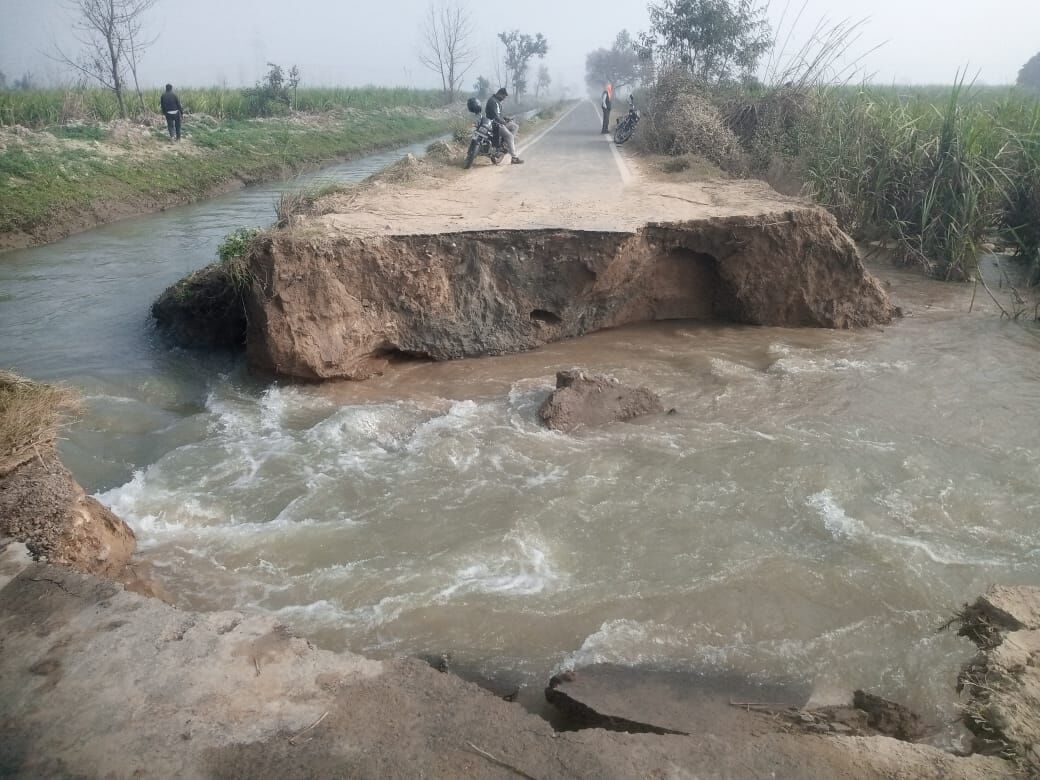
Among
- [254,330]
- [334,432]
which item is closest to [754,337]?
[334,432]

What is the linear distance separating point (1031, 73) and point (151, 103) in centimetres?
5931

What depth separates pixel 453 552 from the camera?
417 cm

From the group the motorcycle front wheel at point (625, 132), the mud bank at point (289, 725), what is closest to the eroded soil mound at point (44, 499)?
the mud bank at point (289, 725)

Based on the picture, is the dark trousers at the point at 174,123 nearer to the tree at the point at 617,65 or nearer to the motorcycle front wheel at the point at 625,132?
the motorcycle front wheel at the point at 625,132

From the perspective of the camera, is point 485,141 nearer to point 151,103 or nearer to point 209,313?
point 209,313

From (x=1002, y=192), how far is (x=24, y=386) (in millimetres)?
10464

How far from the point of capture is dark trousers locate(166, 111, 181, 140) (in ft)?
59.7

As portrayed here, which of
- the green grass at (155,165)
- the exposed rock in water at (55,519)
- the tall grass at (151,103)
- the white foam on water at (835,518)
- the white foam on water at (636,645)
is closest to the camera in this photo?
the white foam on water at (636,645)

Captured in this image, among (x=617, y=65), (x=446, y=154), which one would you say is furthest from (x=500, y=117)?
(x=617, y=65)

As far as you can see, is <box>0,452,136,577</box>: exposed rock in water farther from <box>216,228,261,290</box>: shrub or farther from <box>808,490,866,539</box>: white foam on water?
<box>808,490,866,539</box>: white foam on water

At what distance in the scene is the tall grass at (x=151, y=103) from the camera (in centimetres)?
1778

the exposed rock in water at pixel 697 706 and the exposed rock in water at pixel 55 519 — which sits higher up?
the exposed rock in water at pixel 55 519

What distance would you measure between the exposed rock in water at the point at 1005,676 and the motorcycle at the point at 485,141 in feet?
33.3

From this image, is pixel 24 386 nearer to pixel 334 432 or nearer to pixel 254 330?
pixel 334 432
